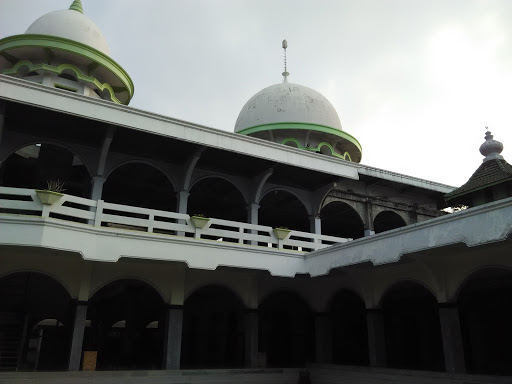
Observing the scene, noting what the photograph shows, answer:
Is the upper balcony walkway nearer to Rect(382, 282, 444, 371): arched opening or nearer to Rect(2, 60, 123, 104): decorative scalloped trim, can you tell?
Rect(382, 282, 444, 371): arched opening

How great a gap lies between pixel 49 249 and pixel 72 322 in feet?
10.4

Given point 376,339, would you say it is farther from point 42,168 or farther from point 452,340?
point 42,168

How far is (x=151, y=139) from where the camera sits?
15.5 meters

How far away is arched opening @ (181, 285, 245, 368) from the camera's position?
20.0 metres

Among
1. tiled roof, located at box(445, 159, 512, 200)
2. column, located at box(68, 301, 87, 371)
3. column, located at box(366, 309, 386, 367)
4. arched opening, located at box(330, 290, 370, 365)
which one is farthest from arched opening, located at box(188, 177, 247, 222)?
tiled roof, located at box(445, 159, 512, 200)

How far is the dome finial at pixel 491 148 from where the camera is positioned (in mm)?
16094

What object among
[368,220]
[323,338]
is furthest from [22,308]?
[368,220]

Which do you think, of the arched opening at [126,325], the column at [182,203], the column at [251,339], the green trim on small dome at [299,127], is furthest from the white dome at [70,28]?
the column at [251,339]

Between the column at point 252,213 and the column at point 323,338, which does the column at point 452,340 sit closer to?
the column at point 323,338

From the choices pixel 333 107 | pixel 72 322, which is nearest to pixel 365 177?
pixel 333 107

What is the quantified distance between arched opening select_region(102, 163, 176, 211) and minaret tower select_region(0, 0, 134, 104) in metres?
4.55

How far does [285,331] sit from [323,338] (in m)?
3.33

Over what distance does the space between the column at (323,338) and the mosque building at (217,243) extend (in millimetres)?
55

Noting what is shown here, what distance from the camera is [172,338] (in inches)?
579
